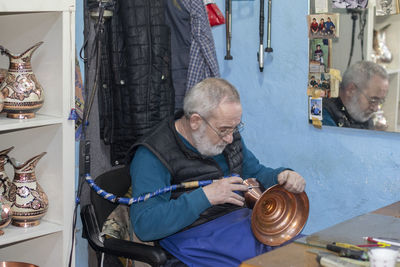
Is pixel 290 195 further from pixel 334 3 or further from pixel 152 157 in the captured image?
pixel 334 3

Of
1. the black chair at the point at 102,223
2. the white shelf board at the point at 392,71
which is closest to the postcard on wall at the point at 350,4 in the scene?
the white shelf board at the point at 392,71

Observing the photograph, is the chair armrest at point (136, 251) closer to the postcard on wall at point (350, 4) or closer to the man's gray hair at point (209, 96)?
the man's gray hair at point (209, 96)

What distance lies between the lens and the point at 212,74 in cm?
311

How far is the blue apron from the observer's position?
88.3 inches

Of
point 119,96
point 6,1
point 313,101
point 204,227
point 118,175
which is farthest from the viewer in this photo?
point 313,101

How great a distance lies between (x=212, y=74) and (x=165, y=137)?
79cm

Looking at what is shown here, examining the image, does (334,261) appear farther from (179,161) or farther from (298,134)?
(298,134)

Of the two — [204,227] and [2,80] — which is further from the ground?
[2,80]

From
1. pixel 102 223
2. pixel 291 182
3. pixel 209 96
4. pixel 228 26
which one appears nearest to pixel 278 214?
pixel 291 182

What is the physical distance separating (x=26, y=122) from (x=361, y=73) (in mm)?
1623

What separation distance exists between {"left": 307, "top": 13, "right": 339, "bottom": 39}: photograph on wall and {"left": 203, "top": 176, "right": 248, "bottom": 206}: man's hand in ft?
3.81

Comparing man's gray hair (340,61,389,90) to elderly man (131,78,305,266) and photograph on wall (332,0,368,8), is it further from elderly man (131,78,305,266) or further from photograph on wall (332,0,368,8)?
elderly man (131,78,305,266)

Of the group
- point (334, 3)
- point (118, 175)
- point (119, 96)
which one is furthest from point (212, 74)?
point (118, 175)

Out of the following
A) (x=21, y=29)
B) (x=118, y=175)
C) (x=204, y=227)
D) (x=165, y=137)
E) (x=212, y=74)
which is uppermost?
(x=21, y=29)
